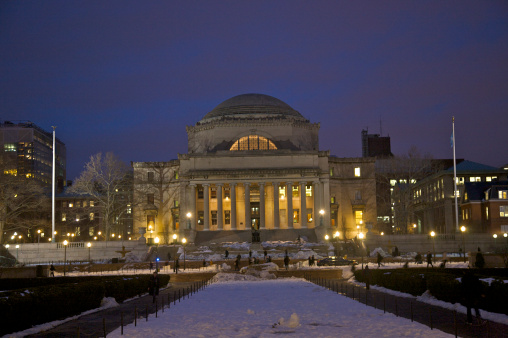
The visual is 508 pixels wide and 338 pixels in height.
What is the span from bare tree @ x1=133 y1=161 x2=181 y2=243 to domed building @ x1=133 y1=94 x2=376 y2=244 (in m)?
0.18

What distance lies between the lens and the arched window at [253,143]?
337 ft

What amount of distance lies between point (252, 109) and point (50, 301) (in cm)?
8651

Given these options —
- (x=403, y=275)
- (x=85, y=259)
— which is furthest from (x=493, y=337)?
(x=85, y=259)

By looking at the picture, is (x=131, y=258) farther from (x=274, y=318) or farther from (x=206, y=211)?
(x=274, y=318)

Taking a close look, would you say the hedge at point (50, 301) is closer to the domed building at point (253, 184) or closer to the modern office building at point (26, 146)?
the domed building at point (253, 184)

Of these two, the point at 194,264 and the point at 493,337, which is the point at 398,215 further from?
the point at 493,337

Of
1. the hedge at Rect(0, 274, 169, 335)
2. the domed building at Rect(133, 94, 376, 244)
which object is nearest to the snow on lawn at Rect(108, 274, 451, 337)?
the hedge at Rect(0, 274, 169, 335)

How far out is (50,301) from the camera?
977 inches

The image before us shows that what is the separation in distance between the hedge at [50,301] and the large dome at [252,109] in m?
75.0

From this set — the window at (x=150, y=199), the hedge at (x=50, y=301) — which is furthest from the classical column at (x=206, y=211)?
the hedge at (x=50, y=301)

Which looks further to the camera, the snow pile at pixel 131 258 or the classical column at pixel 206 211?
the classical column at pixel 206 211

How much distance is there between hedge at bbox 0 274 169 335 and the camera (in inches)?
865

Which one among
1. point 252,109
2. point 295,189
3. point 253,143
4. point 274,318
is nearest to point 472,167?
point 295,189

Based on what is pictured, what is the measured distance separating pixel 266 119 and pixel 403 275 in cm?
7222
